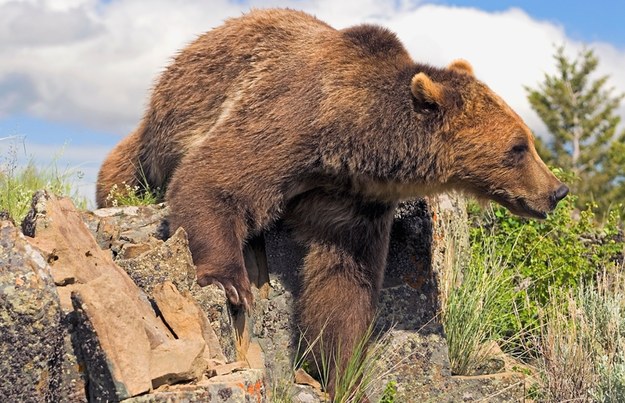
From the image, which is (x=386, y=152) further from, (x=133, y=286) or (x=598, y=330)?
(x=598, y=330)

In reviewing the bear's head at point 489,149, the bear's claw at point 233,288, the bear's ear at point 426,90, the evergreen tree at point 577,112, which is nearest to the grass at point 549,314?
the bear's head at point 489,149

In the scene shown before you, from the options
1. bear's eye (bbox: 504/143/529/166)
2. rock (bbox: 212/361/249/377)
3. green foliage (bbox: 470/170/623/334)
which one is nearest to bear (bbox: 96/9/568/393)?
bear's eye (bbox: 504/143/529/166)

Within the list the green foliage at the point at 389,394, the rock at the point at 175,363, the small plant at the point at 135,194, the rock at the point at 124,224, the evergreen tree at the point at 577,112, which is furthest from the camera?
the evergreen tree at the point at 577,112

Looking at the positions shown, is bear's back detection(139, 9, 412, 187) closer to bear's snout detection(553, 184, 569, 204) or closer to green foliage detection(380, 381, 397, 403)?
bear's snout detection(553, 184, 569, 204)

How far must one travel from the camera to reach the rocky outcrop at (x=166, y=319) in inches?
144

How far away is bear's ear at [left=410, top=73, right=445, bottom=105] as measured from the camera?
541 centimetres

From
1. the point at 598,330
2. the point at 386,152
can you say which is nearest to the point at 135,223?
the point at 386,152

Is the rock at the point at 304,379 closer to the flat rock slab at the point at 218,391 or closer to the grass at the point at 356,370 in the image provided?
the grass at the point at 356,370

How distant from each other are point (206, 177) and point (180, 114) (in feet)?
3.82

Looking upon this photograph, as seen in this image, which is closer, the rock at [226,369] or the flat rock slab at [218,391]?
the flat rock slab at [218,391]

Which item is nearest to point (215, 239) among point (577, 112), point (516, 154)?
point (516, 154)

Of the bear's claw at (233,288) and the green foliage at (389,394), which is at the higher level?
the bear's claw at (233,288)

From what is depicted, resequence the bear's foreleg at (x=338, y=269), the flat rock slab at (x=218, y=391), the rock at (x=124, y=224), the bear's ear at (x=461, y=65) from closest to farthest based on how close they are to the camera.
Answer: the flat rock slab at (x=218, y=391) < the rock at (x=124, y=224) < the bear's foreleg at (x=338, y=269) < the bear's ear at (x=461, y=65)

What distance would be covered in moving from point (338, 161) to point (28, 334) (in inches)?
91.9
